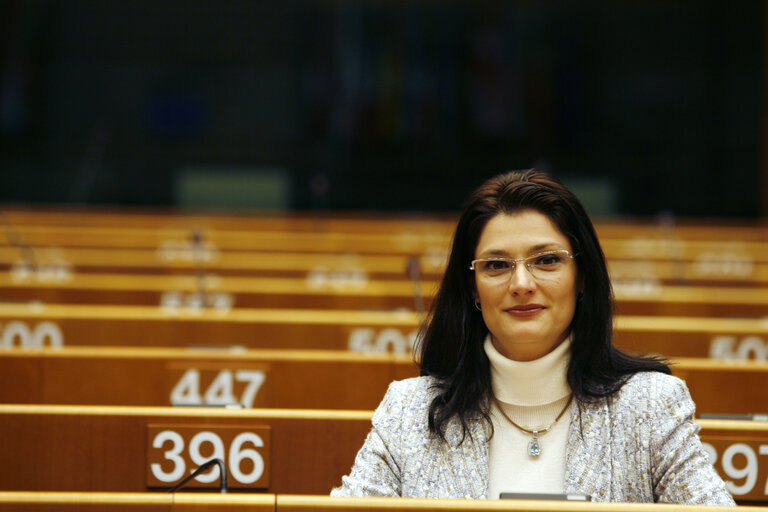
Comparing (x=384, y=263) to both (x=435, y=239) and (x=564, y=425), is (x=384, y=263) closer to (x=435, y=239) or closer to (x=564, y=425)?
(x=435, y=239)

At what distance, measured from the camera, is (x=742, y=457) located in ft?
8.67

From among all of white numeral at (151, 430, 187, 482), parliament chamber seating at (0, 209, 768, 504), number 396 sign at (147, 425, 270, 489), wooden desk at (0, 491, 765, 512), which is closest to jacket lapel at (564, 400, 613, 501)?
wooden desk at (0, 491, 765, 512)

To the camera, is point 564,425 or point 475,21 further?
point 475,21

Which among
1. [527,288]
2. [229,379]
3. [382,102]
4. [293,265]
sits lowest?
[229,379]

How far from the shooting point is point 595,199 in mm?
11867

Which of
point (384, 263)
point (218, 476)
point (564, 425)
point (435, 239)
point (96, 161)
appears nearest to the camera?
point (564, 425)

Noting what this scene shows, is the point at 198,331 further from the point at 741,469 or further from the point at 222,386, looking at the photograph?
the point at 741,469

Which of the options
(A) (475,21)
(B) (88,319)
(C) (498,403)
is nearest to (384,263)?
(B) (88,319)

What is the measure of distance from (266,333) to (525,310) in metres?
2.25

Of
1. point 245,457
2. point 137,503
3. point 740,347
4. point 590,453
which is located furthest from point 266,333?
point 137,503

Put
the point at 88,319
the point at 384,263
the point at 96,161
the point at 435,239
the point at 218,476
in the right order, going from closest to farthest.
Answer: the point at 218,476, the point at 88,319, the point at 384,263, the point at 435,239, the point at 96,161

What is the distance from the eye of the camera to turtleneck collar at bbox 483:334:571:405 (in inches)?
83.9

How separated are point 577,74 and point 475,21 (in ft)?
4.37

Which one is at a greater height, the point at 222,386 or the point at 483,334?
the point at 483,334
